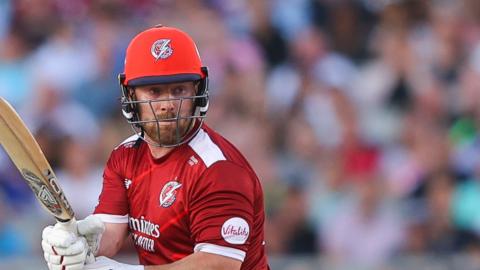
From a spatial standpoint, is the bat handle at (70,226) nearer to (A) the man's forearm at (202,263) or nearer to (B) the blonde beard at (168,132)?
(A) the man's forearm at (202,263)

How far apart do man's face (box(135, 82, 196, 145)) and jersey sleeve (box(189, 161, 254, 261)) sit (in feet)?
0.78

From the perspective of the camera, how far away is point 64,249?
4441 mm

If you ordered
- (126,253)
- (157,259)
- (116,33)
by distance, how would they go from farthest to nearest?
(116,33), (126,253), (157,259)

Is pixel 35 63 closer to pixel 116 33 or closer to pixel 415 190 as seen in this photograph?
pixel 116 33

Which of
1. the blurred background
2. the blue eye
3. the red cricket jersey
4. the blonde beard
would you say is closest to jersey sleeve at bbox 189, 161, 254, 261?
the red cricket jersey

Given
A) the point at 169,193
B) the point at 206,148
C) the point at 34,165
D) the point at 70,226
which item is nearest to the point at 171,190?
the point at 169,193

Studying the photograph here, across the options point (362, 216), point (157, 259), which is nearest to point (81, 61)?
point (362, 216)

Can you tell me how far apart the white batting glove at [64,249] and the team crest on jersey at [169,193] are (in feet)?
1.36

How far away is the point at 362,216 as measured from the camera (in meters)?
8.40

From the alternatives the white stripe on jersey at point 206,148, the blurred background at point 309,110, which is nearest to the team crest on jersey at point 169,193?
the white stripe on jersey at point 206,148

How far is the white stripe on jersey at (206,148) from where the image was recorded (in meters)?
4.70

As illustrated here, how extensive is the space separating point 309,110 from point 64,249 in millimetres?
5048

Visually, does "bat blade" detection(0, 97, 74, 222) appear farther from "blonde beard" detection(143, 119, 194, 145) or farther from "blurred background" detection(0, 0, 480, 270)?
"blurred background" detection(0, 0, 480, 270)

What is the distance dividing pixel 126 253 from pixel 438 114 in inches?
111
